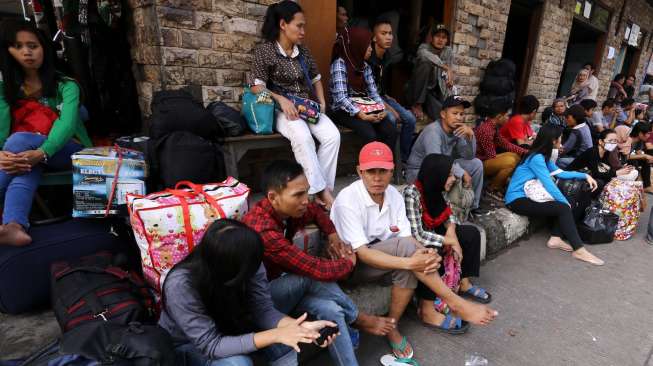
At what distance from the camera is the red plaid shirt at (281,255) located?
69.0 inches

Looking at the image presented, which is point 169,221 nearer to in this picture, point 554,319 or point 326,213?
point 326,213

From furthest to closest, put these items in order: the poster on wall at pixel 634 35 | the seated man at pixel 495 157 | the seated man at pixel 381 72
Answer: the poster on wall at pixel 634 35
the seated man at pixel 495 157
the seated man at pixel 381 72

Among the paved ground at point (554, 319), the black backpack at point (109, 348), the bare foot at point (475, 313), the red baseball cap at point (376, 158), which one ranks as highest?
the red baseball cap at point (376, 158)

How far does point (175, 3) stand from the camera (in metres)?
2.59

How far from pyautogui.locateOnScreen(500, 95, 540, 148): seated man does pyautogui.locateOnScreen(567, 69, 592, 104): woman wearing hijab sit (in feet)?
12.9

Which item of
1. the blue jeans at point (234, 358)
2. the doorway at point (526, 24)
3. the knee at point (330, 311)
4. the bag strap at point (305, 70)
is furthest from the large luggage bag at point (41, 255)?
the doorway at point (526, 24)

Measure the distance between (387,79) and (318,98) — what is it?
223cm

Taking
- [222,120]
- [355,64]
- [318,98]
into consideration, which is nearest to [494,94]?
[355,64]

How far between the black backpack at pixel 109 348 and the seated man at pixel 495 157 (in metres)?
3.91

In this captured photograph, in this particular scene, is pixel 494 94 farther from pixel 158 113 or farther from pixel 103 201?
pixel 103 201

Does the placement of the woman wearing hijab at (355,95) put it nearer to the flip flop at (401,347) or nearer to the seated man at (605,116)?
the flip flop at (401,347)

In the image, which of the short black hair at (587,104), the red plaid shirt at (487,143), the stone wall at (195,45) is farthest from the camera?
the short black hair at (587,104)

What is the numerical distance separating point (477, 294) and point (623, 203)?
2.53 metres

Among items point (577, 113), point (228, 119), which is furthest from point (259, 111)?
point (577, 113)
